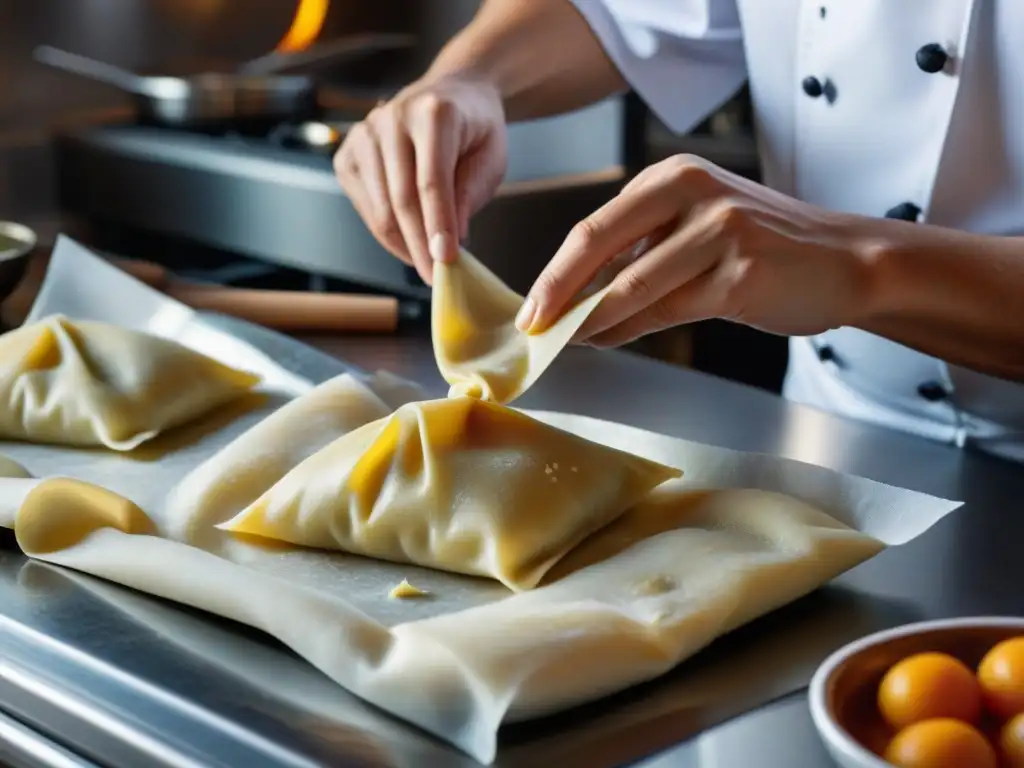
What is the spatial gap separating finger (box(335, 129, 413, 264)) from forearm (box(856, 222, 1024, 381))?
391mm

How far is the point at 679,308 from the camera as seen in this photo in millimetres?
878

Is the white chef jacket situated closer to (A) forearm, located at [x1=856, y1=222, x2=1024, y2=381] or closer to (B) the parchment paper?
(A) forearm, located at [x1=856, y1=222, x2=1024, y2=381]

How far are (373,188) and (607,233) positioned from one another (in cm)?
34

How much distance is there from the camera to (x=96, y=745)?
691mm

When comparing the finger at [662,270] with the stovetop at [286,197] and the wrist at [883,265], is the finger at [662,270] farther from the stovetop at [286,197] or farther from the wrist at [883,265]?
the stovetop at [286,197]

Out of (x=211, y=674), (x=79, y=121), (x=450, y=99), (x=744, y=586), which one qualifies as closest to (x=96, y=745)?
(x=211, y=674)

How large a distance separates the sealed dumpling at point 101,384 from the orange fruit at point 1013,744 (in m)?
0.67

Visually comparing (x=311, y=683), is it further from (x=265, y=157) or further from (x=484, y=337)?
(x=265, y=157)

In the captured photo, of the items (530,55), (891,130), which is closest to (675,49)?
(530,55)

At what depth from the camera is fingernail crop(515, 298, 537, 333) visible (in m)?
0.90

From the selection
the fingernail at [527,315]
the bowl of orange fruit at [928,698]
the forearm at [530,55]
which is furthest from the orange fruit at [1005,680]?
the forearm at [530,55]

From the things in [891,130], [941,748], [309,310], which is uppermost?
[891,130]

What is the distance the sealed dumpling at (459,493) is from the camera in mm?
826

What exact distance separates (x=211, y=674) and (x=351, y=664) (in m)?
0.08
